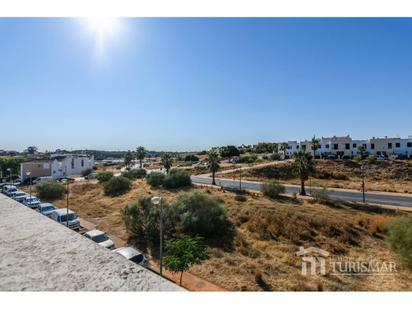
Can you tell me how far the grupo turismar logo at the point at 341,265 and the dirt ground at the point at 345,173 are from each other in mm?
31343

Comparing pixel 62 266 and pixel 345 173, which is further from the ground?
pixel 62 266

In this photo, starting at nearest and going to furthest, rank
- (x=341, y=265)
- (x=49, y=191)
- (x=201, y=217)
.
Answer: (x=341, y=265)
(x=201, y=217)
(x=49, y=191)

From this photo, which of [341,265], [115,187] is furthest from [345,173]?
[341,265]

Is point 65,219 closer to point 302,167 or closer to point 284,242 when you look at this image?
point 284,242

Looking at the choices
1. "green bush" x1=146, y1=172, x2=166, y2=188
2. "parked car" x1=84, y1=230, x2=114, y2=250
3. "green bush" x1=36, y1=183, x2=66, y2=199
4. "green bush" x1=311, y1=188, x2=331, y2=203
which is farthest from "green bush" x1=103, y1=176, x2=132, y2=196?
"green bush" x1=311, y1=188, x2=331, y2=203

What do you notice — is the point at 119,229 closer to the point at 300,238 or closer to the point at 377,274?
the point at 300,238

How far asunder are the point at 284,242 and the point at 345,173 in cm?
4145

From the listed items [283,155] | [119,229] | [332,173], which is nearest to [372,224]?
[119,229]

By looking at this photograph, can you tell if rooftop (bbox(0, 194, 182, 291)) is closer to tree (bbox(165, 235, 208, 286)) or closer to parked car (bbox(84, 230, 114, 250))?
tree (bbox(165, 235, 208, 286))

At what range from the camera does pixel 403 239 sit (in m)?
14.3

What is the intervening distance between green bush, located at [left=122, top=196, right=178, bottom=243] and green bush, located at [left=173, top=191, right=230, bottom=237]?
98cm

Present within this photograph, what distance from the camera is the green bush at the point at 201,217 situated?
70.2ft

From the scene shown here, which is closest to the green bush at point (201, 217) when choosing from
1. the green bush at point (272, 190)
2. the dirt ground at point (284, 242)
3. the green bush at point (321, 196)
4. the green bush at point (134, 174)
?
the dirt ground at point (284, 242)

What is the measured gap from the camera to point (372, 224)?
72.8ft
